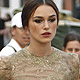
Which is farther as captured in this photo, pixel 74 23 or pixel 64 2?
pixel 64 2

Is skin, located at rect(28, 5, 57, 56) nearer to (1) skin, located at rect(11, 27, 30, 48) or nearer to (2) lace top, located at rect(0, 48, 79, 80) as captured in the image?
(2) lace top, located at rect(0, 48, 79, 80)

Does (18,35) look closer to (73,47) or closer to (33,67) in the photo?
(73,47)

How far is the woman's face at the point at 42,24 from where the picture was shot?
281cm

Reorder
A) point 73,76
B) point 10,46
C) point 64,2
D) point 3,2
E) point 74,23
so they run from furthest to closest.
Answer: point 64,2
point 3,2
point 74,23
point 10,46
point 73,76

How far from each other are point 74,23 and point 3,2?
639 inches

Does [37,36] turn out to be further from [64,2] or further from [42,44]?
[64,2]

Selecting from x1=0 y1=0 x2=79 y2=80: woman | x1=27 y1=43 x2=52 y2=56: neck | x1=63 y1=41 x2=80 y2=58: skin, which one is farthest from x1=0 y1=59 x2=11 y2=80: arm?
x1=63 y1=41 x2=80 y2=58: skin

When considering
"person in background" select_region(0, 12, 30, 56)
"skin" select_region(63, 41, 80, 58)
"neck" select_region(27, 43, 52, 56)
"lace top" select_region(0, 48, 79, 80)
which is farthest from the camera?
"skin" select_region(63, 41, 80, 58)

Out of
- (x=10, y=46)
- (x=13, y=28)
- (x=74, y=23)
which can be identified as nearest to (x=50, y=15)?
(x=10, y=46)

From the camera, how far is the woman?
2.80 metres

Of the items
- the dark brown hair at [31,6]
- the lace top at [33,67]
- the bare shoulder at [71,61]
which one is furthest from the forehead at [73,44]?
the dark brown hair at [31,6]

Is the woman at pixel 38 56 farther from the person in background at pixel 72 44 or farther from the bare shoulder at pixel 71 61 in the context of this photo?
the person in background at pixel 72 44

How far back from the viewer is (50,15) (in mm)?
2836

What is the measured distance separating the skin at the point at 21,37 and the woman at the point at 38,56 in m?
1.38
